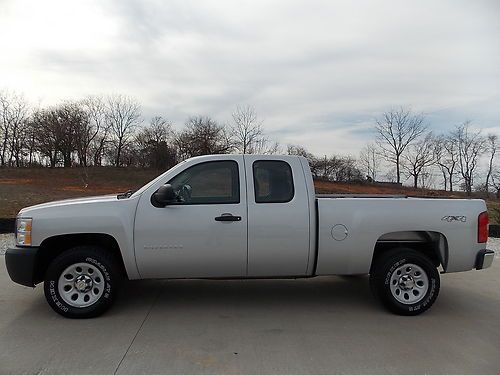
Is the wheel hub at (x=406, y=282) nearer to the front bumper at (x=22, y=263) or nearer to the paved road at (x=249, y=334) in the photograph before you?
the paved road at (x=249, y=334)

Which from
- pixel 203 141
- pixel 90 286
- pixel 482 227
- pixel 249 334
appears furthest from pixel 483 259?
pixel 203 141

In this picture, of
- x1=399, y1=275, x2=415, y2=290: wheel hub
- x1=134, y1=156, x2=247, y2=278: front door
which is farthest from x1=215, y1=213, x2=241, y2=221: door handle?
x1=399, y1=275, x2=415, y2=290: wheel hub

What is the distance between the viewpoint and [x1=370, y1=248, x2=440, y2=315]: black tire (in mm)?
4541

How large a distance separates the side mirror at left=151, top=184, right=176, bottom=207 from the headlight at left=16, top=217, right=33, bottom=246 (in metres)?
1.41

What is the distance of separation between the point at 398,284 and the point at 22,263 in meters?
4.27

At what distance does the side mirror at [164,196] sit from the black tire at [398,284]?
2551mm

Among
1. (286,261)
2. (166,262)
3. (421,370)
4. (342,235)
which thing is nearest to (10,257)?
(166,262)

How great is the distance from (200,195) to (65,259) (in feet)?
5.42

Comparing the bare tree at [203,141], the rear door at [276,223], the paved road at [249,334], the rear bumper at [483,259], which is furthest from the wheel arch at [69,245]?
the bare tree at [203,141]

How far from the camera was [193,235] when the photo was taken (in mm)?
4328

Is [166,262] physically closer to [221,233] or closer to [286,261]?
[221,233]

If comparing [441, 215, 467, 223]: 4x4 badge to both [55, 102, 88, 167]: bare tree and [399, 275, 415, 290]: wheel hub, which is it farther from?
[55, 102, 88, 167]: bare tree

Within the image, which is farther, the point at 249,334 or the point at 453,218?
the point at 453,218

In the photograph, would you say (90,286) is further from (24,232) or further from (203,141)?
(203,141)
